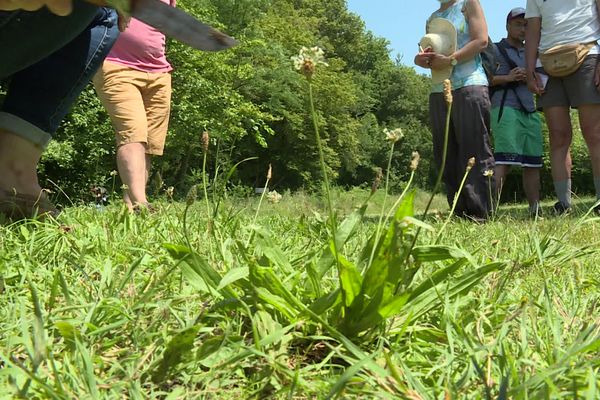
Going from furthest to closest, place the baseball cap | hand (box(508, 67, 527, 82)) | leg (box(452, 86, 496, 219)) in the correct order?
the baseball cap → hand (box(508, 67, 527, 82)) → leg (box(452, 86, 496, 219))

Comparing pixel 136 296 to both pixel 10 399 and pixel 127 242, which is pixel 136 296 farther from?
pixel 127 242

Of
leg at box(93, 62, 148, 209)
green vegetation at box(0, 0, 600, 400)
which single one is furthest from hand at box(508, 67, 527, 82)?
green vegetation at box(0, 0, 600, 400)

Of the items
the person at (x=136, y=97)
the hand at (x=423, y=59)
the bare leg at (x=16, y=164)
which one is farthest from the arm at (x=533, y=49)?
the bare leg at (x=16, y=164)

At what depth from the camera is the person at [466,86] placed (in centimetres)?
454

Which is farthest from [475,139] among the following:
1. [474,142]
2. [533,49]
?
[533,49]

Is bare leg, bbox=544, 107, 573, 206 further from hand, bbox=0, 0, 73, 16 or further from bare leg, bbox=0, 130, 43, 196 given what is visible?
hand, bbox=0, 0, 73, 16

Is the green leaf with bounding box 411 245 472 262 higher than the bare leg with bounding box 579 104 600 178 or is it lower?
lower

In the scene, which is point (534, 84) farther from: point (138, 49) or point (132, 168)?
point (132, 168)

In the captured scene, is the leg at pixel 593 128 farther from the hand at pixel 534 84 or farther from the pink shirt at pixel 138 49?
the pink shirt at pixel 138 49

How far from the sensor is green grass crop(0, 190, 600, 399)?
0.90 metres

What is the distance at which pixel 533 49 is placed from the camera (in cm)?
482

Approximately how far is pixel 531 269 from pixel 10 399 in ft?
4.57

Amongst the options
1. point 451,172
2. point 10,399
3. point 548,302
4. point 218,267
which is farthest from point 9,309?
point 451,172

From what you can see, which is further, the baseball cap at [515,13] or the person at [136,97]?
the baseball cap at [515,13]
